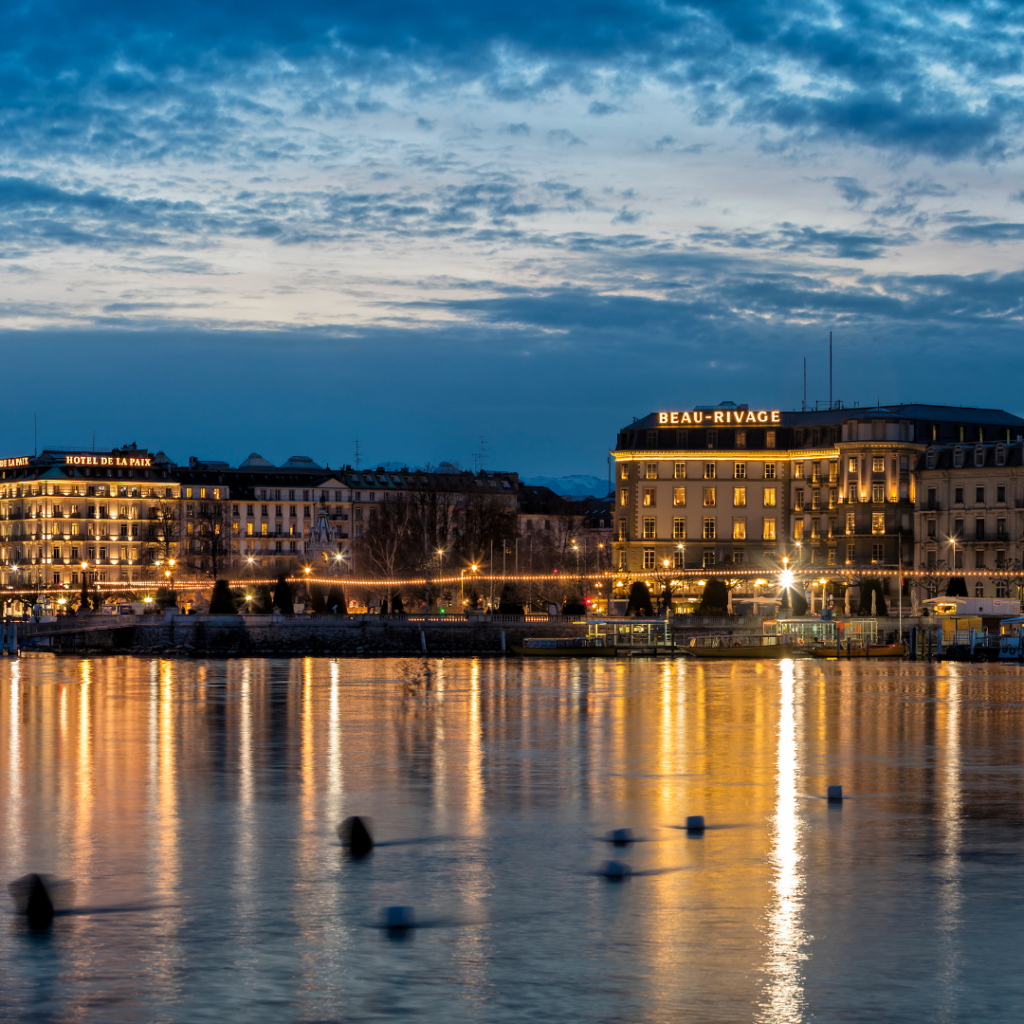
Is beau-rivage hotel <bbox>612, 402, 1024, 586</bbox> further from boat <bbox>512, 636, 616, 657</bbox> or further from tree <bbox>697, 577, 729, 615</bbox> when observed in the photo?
boat <bbox>512, 636, 616, 657</bbox>

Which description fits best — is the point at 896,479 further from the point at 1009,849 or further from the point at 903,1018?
the point at 903,1018

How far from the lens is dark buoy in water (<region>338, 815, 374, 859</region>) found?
28203mm

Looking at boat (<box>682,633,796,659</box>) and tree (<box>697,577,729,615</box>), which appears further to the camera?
tree (<box>697,577,729,615</box>)

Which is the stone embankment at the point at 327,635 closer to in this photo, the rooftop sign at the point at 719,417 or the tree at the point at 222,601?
the tree at the point at 222,601

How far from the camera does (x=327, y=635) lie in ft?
445

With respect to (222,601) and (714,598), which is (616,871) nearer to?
(714,598)

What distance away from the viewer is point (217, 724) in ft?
183

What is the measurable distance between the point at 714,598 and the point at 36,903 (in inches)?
4807

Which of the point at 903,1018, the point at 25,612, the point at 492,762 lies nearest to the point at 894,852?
the point at 903,1018

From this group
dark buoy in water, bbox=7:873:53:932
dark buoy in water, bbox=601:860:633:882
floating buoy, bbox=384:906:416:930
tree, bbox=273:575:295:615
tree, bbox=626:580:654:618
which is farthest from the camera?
tree, bbox=273:575:295:615

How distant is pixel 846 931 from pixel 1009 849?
301 inches

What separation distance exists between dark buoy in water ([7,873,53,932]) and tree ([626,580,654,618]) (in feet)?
394

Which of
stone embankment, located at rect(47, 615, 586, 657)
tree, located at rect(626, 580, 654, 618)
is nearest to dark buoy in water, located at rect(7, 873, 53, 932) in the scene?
stone embankment, located at rect(47, 615, 586, 657)

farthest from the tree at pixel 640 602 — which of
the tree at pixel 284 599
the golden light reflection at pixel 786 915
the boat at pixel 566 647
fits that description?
the golden light reflection at pixel 786 915
